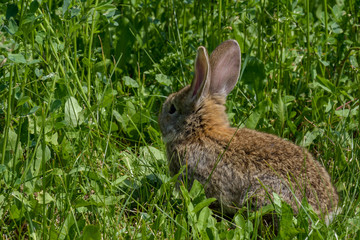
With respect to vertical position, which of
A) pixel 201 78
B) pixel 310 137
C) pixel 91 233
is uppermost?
pixel 201 78

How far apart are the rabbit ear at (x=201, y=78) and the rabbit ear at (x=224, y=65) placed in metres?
0.16

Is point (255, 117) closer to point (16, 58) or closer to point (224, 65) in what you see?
point (224, 65)

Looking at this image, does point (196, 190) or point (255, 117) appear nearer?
point (196, 190)

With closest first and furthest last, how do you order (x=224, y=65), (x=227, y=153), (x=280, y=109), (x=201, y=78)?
(x=227, y=153)
(x=201, y=78)
(x=224, y=65)
(x=280, y=109)

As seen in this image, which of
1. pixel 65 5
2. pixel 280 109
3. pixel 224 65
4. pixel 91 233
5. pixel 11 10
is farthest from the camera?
pixel 280 109

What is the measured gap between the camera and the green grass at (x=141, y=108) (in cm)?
353

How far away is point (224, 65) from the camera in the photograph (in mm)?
4605

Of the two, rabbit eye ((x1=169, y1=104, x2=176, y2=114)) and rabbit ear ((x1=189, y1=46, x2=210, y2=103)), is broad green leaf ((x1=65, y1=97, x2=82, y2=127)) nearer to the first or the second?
rabbit eye ((x1=169, y1=104, x2=176, y2=114))

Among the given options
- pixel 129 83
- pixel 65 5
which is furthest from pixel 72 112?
pixel 65 5

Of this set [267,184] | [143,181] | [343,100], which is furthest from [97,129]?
[343,100]

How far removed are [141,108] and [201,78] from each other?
614 millimetres

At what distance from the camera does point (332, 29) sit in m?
5.12

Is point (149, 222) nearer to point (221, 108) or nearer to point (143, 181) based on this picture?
point (143, 181)

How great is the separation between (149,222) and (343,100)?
6.79 feet
